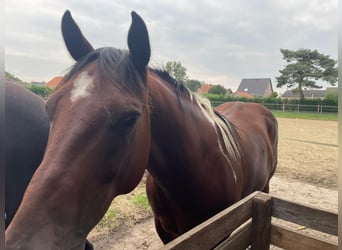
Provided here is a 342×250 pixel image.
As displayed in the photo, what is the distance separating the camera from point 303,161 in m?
6.97

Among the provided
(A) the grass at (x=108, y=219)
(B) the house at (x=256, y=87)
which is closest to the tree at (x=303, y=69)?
(B) the house at (x=256, y=87)

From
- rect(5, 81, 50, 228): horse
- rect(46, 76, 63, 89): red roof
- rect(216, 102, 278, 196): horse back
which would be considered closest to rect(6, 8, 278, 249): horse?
rect(46, 76, 63, 89): red roof

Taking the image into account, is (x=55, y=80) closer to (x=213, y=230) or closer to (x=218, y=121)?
(x=218, y=121)

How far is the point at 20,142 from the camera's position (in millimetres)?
1761

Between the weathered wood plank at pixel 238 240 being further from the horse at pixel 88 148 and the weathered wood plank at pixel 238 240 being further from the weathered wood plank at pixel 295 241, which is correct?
the horse at pixel 88 148

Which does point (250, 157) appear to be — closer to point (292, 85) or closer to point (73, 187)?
point (73, 187)

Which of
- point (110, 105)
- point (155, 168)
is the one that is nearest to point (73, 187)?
point (110, 105)

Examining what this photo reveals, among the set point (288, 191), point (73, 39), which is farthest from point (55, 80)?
point (288, 191)

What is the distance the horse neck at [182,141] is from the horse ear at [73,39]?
0.37 m

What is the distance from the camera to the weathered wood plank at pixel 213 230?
100 centimetres

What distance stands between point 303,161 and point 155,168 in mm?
6603

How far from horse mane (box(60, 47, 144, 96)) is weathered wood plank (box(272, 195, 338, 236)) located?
44.6 inches

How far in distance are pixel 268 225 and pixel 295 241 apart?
6.5 inches

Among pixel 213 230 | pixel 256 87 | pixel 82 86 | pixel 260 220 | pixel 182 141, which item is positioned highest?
pixel 256 87
